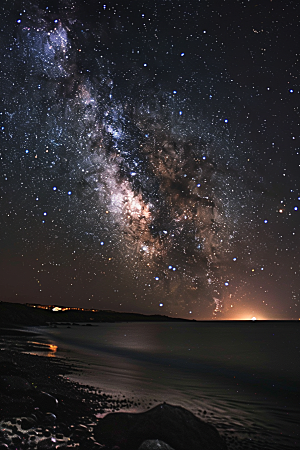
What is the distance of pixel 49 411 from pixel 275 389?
14141 mm

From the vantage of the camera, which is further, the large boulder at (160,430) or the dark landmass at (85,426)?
the large boulder at (160,430)

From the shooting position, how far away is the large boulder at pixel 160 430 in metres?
6.80

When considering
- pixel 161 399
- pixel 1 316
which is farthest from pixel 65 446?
pixel 1 316

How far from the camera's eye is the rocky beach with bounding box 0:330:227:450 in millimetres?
6246

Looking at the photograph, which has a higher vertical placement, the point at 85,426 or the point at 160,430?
the point at 160,430

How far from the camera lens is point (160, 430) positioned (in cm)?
720

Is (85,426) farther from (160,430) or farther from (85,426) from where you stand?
(160,430)

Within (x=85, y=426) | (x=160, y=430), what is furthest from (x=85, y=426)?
(x=160, y=430)

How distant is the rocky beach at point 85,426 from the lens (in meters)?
6.25

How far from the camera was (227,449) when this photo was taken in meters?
7.29

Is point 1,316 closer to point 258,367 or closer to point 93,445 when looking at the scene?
point 258,367

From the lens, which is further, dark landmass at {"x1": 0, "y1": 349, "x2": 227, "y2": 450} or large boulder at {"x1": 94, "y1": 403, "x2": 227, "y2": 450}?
large boulder at {"x1": 94, "y1": 403, "x2": 227, "y2": 450}

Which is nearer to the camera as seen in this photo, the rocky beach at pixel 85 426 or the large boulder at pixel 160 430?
the rocky beach at pixel 85 426

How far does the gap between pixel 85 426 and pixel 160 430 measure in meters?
1.71
